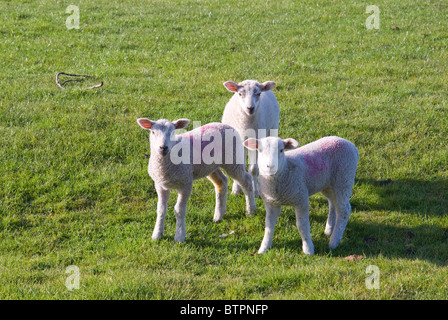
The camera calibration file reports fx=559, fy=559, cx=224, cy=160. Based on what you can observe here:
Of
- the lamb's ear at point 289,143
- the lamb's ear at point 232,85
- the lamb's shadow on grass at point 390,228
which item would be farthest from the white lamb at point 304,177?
the lamb's ear at point 232,85

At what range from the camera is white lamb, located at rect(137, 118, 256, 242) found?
20.5 ft

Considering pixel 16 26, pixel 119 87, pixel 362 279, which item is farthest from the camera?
pixel 16 26

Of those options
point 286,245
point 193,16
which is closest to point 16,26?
point 193,16

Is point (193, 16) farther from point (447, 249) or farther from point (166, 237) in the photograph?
point (447, 249)

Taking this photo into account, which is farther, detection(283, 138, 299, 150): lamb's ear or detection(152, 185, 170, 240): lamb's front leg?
detection(152, 185, 170, 240): lamb's front leg

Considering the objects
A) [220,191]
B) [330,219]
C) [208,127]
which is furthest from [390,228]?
[208,127]

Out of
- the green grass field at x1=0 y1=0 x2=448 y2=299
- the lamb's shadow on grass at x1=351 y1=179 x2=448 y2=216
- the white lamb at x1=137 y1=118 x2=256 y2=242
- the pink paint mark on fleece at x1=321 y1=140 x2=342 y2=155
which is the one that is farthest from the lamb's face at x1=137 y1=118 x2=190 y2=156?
the lamb's shadow on grass at x1=351 y1=179 x2=448 y2=216

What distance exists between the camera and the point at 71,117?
381 inches

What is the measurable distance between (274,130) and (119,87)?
4174 millimetres

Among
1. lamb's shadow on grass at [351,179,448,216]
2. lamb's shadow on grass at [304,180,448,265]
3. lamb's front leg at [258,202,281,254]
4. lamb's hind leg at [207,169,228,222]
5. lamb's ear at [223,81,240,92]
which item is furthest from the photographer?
lamb's shadow on grass at [351,179,448,216]

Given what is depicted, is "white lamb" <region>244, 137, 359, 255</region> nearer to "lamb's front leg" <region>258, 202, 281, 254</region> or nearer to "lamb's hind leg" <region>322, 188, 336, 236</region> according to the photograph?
"lamb's front leg" <region>258, 202, 281, 254</region>

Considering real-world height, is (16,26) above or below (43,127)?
above

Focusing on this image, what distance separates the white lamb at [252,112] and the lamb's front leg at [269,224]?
1.46m

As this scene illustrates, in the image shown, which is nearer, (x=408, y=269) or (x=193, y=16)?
(x=408, y=269)
